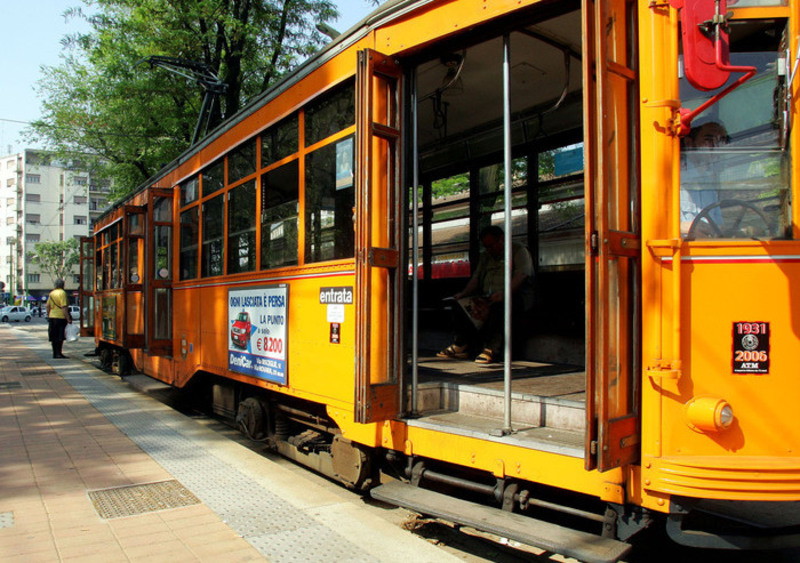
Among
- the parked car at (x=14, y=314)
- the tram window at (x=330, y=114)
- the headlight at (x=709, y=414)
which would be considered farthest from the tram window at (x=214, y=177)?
the parked car at (x=14, y=314)

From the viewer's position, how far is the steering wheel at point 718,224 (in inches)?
104

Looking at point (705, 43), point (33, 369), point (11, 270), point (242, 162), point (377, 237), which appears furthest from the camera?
point (11, 270)

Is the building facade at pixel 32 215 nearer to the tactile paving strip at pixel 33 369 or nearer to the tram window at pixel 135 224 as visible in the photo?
the tactile paving strip at pixel 33 369

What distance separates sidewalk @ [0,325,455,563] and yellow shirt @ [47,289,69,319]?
7.05 metres

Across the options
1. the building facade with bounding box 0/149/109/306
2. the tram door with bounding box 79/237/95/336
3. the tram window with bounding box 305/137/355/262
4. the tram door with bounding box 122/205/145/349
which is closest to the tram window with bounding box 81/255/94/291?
the tram door with bounding box 79/237/95/336

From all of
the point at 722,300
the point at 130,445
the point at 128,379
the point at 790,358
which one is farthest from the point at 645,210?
the point at 128,379

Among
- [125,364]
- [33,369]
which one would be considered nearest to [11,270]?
[33,369]

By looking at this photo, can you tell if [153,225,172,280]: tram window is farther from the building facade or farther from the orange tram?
the building facade

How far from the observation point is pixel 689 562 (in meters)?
3.35

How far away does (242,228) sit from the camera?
5359mm

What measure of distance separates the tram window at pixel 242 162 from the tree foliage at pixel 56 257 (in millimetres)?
57486

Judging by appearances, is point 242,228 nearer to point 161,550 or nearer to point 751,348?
point 161,550

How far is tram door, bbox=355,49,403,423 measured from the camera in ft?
11.5

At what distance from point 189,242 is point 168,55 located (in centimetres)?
1002
